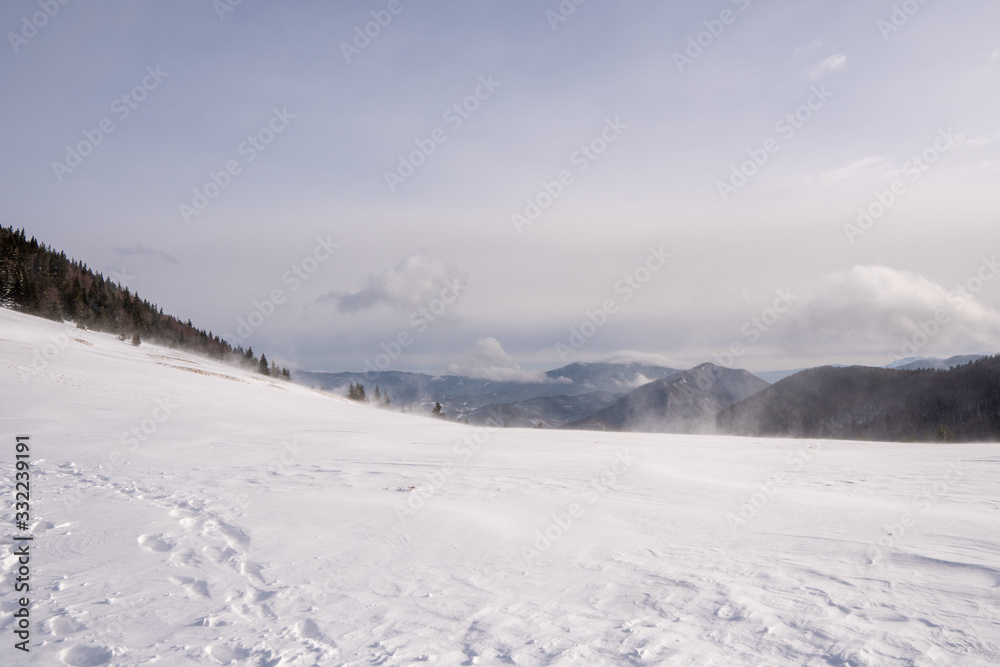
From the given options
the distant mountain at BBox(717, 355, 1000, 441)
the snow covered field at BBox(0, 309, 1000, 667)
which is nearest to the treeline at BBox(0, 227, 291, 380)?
the snow covered field at BBox(0, 309, 1000, 667)

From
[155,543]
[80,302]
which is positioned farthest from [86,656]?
[80,302]

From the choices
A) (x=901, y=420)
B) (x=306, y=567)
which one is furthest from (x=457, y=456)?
(x=901, y=420)

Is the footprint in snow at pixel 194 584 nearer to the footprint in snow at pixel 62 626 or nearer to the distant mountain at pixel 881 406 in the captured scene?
the footprint in snow at pixel 62 626

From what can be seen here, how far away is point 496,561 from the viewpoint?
6207 mm

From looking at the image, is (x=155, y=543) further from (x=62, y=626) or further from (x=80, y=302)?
(x=80, y=302)

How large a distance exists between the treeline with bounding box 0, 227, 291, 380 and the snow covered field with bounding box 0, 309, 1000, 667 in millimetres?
59596

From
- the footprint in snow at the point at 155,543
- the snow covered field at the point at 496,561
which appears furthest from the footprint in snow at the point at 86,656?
the footprint in snow at the point at 155,543

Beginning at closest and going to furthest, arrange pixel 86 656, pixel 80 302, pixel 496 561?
pixel 86 656
pixel 496 561
pixel 80 302

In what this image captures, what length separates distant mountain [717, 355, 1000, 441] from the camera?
13600cm

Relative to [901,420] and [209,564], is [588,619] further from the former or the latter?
[901,420]

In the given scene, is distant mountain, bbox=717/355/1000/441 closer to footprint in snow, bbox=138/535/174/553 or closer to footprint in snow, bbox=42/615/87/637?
footprint in snow, bbox=138/535/174/553

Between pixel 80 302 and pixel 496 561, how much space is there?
272ft

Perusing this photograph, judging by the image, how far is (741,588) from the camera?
524 cm

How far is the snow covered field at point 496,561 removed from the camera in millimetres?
4273
